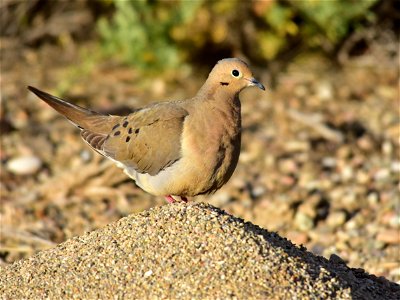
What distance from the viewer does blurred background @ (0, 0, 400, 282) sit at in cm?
734

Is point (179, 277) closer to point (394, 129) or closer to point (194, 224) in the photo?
point (194, 224)

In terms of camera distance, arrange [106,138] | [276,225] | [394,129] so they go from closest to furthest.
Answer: [106,138] < [276,225] < [394,129]

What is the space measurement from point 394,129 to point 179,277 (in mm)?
5278

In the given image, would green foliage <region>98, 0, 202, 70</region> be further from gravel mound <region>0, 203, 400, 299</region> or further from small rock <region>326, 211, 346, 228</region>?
gravel mound <region>0, 203, 400, 299</region>

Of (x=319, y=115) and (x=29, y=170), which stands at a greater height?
(x=319, y=115)

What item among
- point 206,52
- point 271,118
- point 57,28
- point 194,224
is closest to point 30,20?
point 57,28

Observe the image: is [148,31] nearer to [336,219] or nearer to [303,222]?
[303,222]

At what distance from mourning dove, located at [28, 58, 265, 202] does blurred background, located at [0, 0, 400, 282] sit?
1.22 meters

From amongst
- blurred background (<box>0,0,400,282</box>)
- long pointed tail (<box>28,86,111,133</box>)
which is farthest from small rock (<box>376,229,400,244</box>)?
long pointed tail (<box>28,86,111,133</box>)

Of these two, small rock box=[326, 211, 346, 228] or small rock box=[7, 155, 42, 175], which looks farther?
small rock box=[7, 155, 42, 175]

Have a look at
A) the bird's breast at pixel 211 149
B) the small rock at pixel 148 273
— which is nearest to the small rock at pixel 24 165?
the bird's breast at pixel 211 149

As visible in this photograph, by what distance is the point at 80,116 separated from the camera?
638 cm

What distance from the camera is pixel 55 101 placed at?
6.31m

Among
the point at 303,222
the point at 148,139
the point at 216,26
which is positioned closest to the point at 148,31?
the point at 216,26
